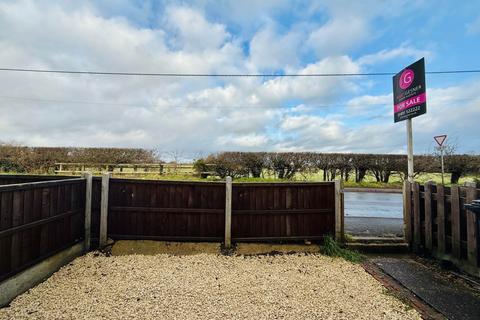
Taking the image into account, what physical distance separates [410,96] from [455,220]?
2.74 metres

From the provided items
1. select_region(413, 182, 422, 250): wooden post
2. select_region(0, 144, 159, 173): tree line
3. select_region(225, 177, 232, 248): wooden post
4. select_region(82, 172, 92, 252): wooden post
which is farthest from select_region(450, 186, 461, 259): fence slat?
select_region(0, 144, 159, 173): tree line

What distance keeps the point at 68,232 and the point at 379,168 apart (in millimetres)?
16221

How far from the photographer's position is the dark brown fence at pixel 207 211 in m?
5.21

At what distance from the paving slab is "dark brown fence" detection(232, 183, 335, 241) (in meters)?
1.23

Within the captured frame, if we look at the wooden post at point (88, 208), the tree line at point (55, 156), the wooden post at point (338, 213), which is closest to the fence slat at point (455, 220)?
the wooden post at point (338, 213)

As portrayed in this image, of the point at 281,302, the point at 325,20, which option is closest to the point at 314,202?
the point at 281,302

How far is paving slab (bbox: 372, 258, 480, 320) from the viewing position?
2.99 meters

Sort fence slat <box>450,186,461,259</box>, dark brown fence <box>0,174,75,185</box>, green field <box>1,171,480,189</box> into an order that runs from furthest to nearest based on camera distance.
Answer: green field <box>1,171,480,189</box>
dark brown fence <box>0,174,75,185</box>
fence slat <box>450,186,461,259</box>

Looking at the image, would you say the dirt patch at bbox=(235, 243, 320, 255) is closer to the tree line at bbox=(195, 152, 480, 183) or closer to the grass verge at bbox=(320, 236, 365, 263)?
the grass verge at bbox=(320, 236, 365, 263)

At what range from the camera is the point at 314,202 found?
5371 millimetres

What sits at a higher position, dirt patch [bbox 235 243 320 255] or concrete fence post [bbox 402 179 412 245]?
concrete fence post [bbox 402 179 412 245]

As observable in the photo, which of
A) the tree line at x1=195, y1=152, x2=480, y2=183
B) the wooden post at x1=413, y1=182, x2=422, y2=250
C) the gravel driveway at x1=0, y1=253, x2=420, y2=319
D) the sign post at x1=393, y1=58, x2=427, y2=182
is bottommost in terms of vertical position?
→ the gravel driveway at x1=0, y1=253, x2=420, y2=319

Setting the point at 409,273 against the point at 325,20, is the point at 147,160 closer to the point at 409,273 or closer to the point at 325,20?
the point at 325,20

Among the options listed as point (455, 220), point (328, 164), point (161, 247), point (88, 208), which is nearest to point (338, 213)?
point (455, 220)
